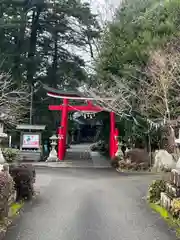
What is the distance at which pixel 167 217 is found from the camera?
754cm

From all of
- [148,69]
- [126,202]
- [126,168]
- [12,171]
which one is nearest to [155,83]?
[148,69]

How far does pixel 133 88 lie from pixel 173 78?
15.3ft

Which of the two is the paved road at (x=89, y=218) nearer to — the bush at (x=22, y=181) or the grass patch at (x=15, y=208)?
the grass patch at (x=15, y=208)

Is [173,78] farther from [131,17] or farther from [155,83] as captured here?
[131,17]

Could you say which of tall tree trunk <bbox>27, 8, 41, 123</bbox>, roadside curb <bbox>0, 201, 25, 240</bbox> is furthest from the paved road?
tall tree trunk <bbox>27, 8, 41, 123</bbox>

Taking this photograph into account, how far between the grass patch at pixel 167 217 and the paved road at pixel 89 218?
14cm

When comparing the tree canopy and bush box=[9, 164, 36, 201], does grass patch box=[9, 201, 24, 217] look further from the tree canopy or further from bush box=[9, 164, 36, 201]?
the tree canopy

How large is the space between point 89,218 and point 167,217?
1659 mm

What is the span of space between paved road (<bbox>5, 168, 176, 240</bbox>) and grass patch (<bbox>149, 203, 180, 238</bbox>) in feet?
0.46

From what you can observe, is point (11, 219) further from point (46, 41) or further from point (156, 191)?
point (46, 41)

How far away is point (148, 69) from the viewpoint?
17266mm

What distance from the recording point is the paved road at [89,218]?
6.27 metres

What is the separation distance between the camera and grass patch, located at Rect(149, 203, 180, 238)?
6.74 metres

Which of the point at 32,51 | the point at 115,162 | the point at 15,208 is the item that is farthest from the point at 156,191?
the point at 32,51
